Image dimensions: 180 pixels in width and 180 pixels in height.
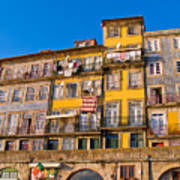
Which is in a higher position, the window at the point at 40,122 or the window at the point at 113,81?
the window at the point at 113,81

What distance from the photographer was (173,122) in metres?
31.8

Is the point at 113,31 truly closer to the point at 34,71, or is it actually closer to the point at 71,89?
the point at 71,89

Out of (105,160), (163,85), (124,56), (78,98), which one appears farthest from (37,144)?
(163,85)

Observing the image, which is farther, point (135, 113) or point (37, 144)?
point (37, 144)

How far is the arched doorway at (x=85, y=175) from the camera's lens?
25.1m

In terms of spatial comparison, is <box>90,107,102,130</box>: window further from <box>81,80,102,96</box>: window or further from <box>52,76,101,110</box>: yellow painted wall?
<box>52,76,101,110</box>: yellow painted wall

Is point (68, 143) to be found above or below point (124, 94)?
below

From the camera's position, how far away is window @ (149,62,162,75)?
34.9 meters

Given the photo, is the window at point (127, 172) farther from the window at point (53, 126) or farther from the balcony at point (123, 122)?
the window at point (53, 126)

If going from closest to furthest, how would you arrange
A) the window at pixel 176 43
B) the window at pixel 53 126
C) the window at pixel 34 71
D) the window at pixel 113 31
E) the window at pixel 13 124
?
the window at pixel 53 126 → the window at pixel 176 43 → the window at pixel 13 124 → the window at pixel 113 31 → the window at pixel 34 71

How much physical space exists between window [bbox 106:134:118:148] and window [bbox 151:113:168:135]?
4317 millimetres

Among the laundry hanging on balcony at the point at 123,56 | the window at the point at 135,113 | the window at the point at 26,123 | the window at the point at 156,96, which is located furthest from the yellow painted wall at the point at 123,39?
the window at the point at 26,123

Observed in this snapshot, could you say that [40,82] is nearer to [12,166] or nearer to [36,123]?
[36,123]

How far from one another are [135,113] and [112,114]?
2.70 metres
